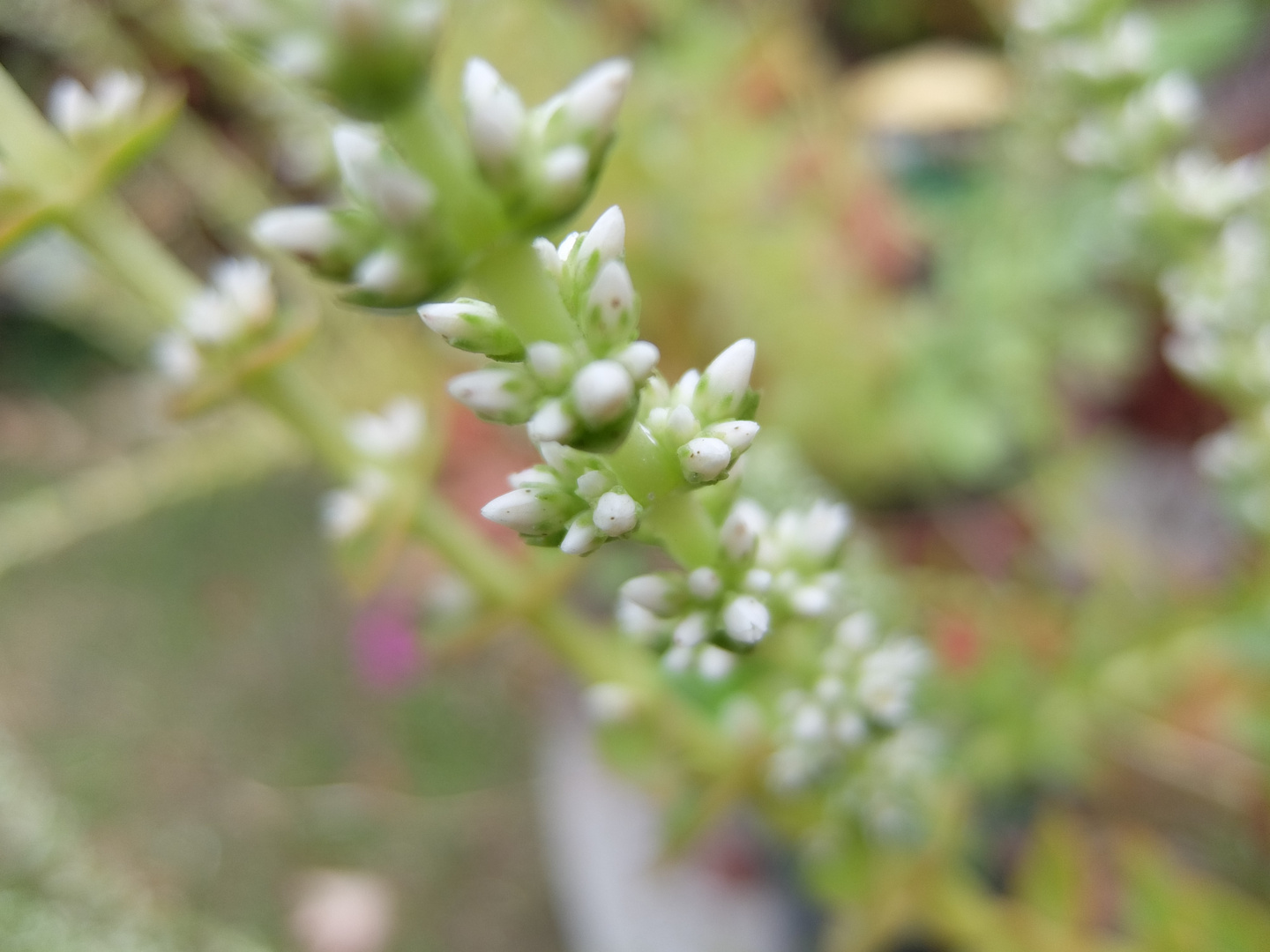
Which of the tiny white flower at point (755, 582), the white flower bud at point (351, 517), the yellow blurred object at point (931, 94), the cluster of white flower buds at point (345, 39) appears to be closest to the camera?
the cluster of white flower buds at point (345, 39)

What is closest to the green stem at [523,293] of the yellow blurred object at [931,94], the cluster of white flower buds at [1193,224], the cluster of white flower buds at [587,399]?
the cluster of white flower buds at [587,399]

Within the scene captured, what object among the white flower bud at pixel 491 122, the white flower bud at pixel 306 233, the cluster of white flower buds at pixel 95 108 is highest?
the cluster of white flower buds at pixel 95 108

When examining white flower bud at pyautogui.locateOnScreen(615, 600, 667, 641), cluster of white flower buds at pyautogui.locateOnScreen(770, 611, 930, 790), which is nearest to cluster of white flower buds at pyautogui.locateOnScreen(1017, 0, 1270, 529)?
cluster of white flower buds at pyautogui.locateOnScreen(770, 611, 930, 790)

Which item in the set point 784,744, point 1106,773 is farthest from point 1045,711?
point 784,744

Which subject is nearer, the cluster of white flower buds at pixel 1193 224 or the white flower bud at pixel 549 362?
the white flower bud at pixel 549 362

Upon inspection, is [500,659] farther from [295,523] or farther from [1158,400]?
[1158,400]

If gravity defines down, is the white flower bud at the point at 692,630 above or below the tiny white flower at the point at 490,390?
below

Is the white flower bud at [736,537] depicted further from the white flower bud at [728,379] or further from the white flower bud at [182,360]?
the white flower bud at [182,360]
